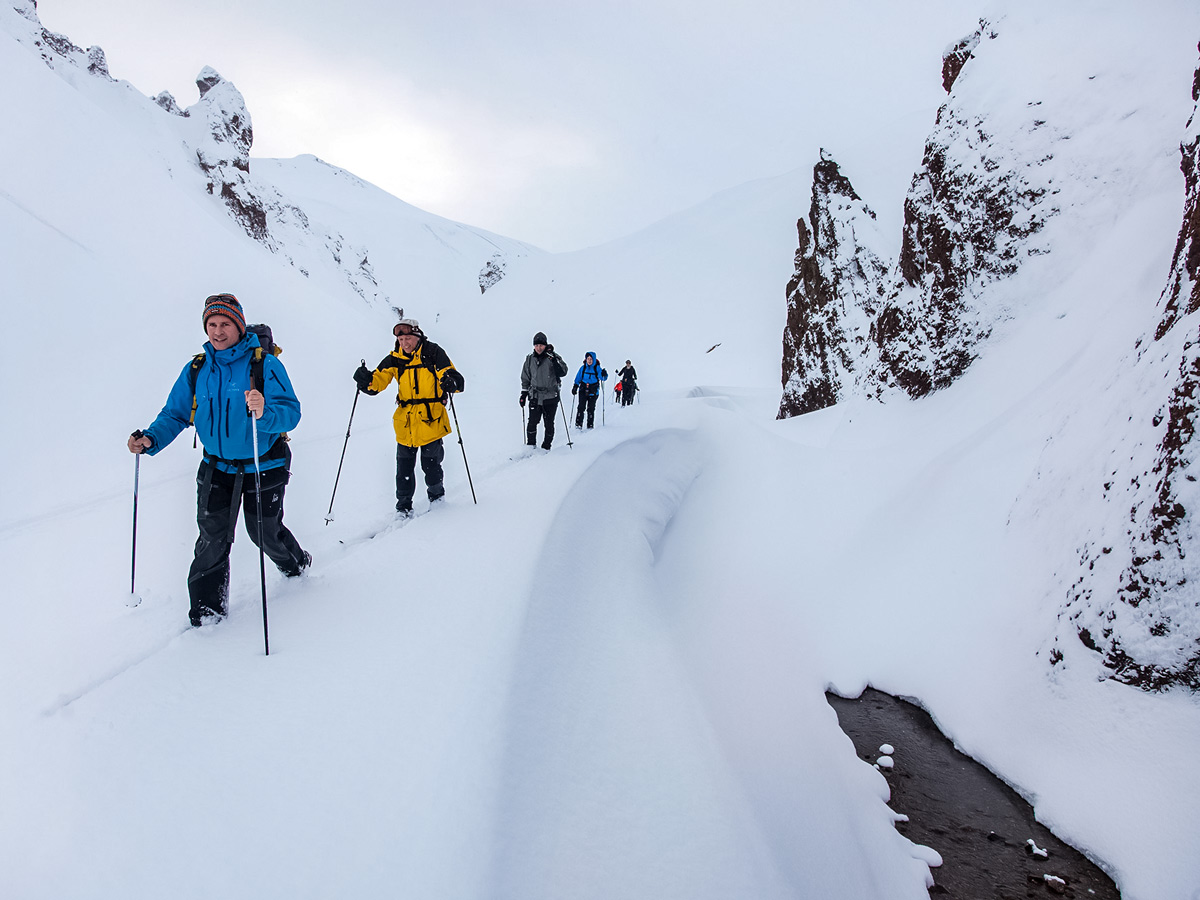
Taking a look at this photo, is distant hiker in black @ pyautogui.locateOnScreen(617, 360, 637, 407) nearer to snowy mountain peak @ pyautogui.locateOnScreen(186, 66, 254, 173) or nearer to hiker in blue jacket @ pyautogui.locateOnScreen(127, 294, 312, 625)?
hiker in blue jacket @ pyautogui.locateOnScreen(127, 294, 312, 625)

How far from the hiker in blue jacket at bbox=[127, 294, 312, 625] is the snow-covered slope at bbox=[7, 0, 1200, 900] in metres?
0.43

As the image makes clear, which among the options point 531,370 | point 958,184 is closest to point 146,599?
point 531,370

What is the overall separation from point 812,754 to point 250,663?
3.54 meters

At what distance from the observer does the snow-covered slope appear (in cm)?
256

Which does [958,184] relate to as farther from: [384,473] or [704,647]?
[384,473]

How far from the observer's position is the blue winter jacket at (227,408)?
3.87 m

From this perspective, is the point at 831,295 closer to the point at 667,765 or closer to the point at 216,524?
the point at 667,765

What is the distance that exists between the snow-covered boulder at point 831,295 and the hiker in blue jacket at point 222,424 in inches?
425

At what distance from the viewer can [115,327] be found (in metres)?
11.3

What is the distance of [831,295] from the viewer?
44.8ft

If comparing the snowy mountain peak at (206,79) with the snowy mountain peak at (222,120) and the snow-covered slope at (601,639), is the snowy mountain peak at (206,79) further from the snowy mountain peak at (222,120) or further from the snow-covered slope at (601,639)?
the snow-covered slope at (601,639)

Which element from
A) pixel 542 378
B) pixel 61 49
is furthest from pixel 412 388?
pixel 61 49

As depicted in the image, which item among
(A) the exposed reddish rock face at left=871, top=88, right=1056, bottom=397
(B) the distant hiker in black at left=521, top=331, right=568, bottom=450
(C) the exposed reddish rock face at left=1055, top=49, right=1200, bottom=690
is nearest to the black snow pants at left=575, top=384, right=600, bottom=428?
(B) the distant hiker in black at left=521, top=331, right=568, bottom=450

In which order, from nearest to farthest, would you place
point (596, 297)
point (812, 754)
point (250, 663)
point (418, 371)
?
point (250, 663) → point (812, 754) → point (418, 371) → point (596, 297)
